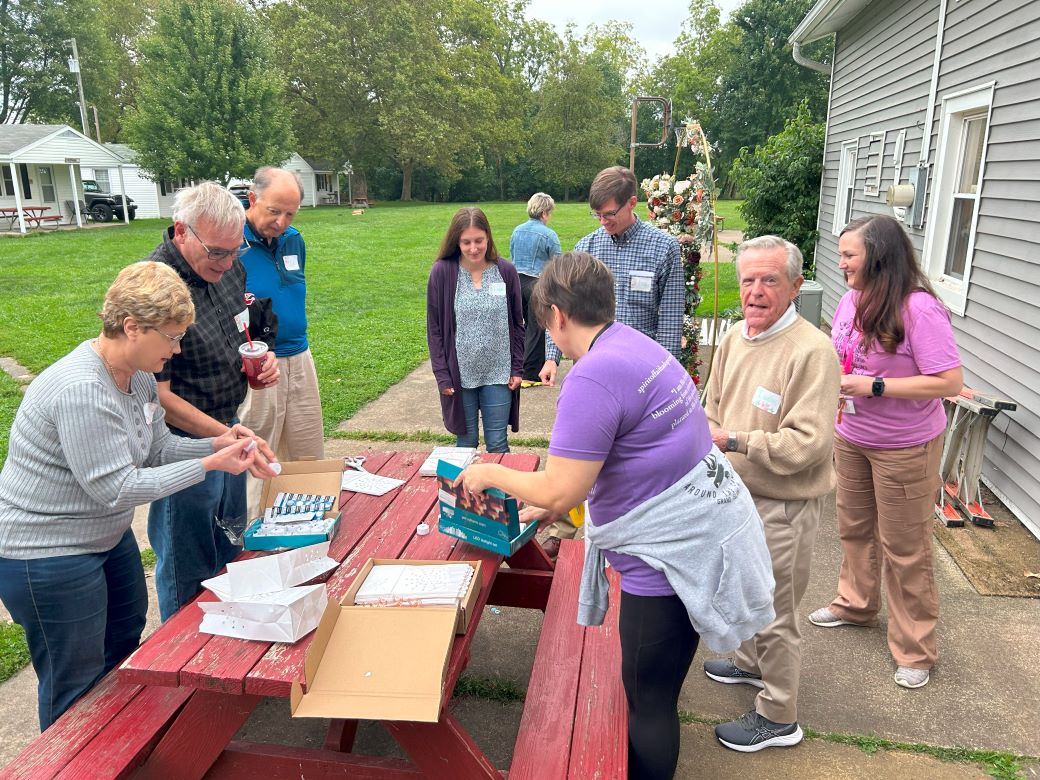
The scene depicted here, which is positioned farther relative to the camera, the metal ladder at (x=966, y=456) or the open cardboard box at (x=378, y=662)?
the metal ladder at (x=966, y=456)

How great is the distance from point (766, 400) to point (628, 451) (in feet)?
2.90

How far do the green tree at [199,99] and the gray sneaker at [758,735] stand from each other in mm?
29501

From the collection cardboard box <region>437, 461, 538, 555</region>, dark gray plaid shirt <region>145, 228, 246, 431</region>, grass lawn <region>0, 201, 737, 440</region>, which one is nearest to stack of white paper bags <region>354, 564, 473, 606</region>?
cardboard box <region>437, 461, 538, 555</region>

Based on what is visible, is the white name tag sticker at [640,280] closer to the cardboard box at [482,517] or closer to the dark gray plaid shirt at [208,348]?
the cardboard box at [482,517]

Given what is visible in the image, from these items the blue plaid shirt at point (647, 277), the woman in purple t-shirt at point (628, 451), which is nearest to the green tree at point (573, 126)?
the blue plaid shirt at point (647, 277)

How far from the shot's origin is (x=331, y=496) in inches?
111

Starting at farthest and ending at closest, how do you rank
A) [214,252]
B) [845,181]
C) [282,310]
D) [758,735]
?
[845,181] < [282,310] < [214,252] < [758,735]

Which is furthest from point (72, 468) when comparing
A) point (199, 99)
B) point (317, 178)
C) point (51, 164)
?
point (317, 178)

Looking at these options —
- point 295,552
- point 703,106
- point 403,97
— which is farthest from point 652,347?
point 703,106

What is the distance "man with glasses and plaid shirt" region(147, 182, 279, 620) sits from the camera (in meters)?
2.72

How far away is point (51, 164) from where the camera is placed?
26.8m

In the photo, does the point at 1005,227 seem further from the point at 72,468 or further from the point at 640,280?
the point at 72,468

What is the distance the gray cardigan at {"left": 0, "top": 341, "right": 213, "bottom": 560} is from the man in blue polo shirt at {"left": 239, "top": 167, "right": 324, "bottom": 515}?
3.99 feet

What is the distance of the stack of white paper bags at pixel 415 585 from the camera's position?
215 cm
